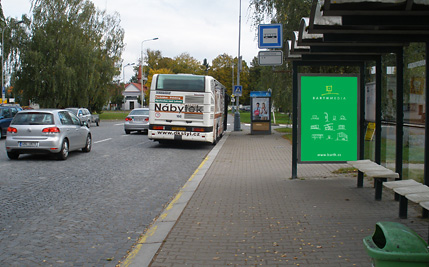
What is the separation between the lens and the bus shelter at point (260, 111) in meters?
27.3

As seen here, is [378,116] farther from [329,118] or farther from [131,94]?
[131,94]

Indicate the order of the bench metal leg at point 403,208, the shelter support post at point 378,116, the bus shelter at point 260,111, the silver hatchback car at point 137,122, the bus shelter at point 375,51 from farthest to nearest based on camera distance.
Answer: the bus shelter at point 260,111 < the silver hatchback car at point 137,122 < the shelter support post at point 378,116 < the bench metal leg at point 403,208 < the bus shelter at point 375,51

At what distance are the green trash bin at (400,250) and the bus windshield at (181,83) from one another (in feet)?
50.1

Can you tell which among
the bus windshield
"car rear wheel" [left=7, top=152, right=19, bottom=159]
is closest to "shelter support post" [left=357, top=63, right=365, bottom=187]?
the bus windshield

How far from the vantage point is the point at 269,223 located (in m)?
6.16

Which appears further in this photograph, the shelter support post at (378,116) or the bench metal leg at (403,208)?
the shelter support post at (378,116)

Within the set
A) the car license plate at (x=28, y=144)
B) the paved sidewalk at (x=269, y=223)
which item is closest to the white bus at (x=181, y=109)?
the car license plate at (x=28, y=144)

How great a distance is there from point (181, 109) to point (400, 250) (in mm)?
15287

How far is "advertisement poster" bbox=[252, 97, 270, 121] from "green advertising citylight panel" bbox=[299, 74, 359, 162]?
57.7 feet

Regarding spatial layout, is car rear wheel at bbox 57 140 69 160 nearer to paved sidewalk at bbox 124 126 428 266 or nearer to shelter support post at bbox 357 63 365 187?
paved sidewalk at bbox 124 126 428 266

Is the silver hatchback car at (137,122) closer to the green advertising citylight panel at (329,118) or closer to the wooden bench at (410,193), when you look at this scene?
the green advertising citylight panel at (329,118)

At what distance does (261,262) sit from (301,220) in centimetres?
185

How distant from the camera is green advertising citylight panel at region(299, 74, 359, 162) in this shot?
966 cm

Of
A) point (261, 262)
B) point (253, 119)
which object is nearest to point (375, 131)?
point (261, 262)
